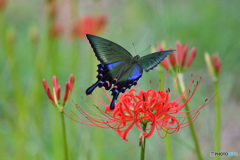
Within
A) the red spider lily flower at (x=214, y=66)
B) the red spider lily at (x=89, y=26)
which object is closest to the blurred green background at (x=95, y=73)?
the red spider lily at (x=89, y=26)

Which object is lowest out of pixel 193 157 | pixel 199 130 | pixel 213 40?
pixel 193 157

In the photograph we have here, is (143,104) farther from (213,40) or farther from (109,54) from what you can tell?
(213,40)

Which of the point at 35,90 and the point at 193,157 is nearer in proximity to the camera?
the point at 35,90

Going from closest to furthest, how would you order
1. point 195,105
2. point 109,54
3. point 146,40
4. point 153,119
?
point 153,119 < point 109,54 < point 195,105 < point 146,40

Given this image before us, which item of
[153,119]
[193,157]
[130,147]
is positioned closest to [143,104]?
[153,119]

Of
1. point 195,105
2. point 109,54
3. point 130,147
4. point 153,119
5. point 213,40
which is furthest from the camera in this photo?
point 213,40

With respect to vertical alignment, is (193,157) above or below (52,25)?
below

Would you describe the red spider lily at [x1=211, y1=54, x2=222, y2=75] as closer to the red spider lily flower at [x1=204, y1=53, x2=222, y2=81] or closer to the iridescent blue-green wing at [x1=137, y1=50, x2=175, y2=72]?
the red spider lily flower at [x1=204, y1=53, x2=222, y2=81]
